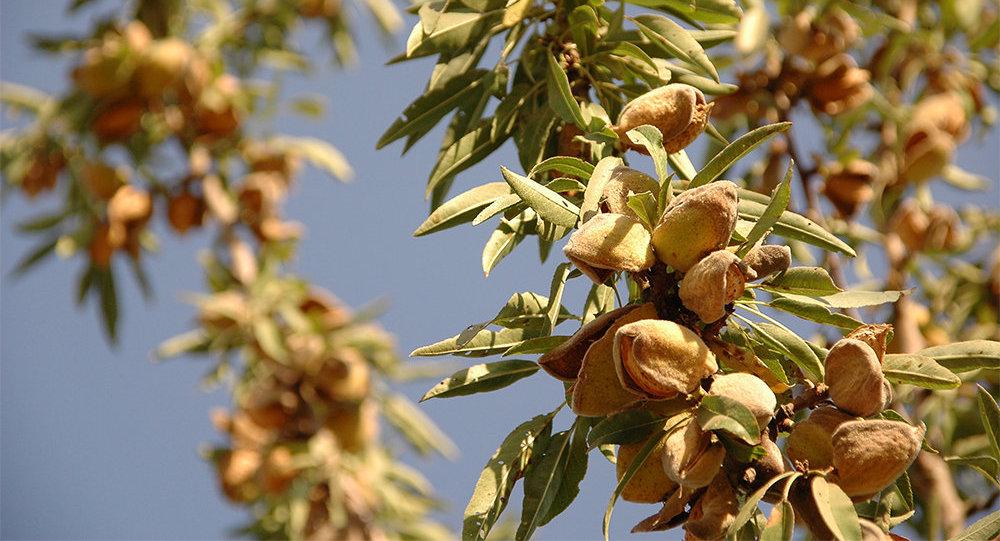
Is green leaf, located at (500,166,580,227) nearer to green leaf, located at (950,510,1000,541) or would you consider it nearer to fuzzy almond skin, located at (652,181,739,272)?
fuzzy almond skin, located at (652,181,739,272)

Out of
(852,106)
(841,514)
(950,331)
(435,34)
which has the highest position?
(435,34)

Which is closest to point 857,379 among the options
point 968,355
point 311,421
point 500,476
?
point 968,355

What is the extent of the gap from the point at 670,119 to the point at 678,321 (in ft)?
0.54

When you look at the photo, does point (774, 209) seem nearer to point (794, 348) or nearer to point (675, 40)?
point (794, 348)

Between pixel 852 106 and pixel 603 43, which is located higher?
pixel 603 43

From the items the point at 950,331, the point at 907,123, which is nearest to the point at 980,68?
the point at 907,123

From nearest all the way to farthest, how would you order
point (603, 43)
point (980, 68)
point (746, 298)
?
point (746, 298) → point (603, 43) → point (980, 68)

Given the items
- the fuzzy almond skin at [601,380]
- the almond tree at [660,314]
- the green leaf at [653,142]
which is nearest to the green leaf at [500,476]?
the almond tree at [660,314]

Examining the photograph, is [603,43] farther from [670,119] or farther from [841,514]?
[841,514]

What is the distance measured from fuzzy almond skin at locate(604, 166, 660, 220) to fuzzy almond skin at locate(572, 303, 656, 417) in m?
0.08

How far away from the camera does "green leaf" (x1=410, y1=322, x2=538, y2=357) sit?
2.25 ft

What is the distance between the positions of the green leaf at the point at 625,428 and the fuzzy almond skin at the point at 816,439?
9 cm

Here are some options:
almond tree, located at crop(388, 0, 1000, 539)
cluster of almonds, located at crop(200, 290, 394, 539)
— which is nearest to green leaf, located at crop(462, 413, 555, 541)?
almond tree, located at crop(388, 0, 1000, 539)

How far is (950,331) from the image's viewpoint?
1.69m
